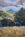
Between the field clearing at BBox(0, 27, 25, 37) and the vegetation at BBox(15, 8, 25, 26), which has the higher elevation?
the vegetation at BBox(15, 8, 25, 26)

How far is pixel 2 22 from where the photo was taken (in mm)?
1960

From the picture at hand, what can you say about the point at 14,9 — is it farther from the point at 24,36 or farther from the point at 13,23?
the point at 24,36

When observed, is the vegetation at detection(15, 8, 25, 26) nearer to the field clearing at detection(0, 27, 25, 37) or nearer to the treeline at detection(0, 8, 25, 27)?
the treeline at detection(0, 8, 25, 27)

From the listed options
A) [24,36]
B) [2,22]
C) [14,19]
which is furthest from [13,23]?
[24,36]

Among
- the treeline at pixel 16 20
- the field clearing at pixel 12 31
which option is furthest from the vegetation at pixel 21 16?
the field clearing at pixel 12 31

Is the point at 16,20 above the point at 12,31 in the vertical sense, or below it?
above

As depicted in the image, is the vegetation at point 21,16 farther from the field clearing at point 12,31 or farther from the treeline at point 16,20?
the field clearing at point 12,31

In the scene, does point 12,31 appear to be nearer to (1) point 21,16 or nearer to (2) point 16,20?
(2) point 16,20

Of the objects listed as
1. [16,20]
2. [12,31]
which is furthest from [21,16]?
[12,31]

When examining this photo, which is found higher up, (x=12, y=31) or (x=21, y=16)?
(x=21, y=16)

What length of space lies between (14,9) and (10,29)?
1.23 ft

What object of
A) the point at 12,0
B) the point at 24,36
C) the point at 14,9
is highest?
the point at 12,0

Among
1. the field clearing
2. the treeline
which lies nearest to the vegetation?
the treeline

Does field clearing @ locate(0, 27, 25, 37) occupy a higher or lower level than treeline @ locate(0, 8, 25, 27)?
lower
